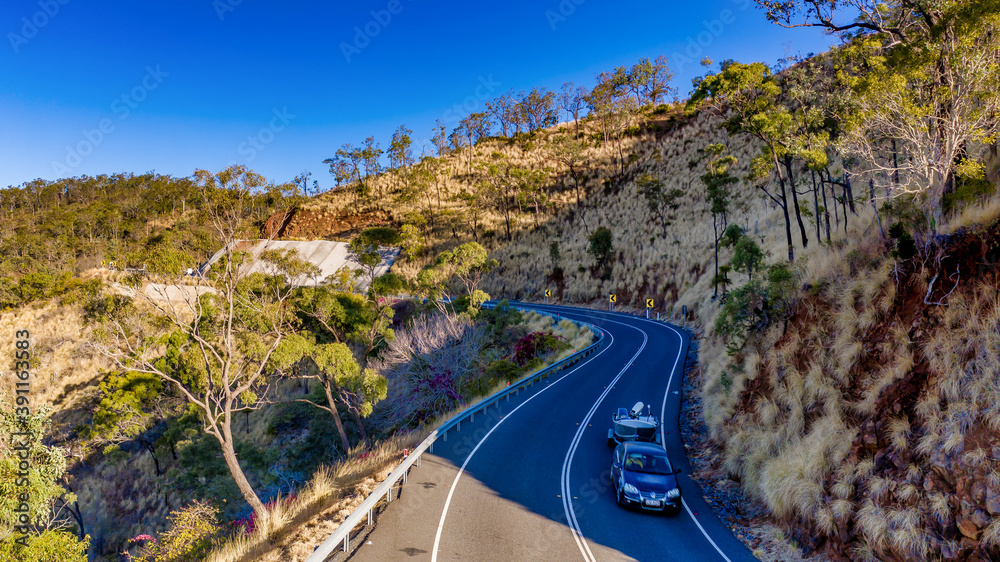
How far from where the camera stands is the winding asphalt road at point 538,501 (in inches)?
357

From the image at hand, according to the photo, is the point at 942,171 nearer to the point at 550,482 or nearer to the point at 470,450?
the point at 550,482

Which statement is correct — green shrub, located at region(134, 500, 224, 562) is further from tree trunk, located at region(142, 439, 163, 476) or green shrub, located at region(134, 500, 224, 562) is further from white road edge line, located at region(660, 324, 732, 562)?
tree trunk, located at region(142, 439, 163, 476)

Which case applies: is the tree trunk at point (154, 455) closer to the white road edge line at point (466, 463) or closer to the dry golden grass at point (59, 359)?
the dry golden grass at point (59, 359)

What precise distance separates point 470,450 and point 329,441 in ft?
53.9

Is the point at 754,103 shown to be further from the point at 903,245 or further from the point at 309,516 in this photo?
the point at 309,516

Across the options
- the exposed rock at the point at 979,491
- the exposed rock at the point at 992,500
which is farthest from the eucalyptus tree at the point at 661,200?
the exposed rock at the point at 992,500

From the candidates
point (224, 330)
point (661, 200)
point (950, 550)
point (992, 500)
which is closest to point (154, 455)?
point (224, 330)

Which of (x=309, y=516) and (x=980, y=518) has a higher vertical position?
(x=309, y=516)

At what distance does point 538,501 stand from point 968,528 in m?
7.81

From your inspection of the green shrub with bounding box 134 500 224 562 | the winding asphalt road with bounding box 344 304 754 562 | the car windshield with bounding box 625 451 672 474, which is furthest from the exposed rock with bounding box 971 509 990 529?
the green shrub with bounding box 134 500 224 562

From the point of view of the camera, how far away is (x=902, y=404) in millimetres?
9328

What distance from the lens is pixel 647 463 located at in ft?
38.4

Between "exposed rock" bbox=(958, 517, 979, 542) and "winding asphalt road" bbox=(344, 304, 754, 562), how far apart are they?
368 cm

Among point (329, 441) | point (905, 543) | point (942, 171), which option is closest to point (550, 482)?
point (905, 543)
